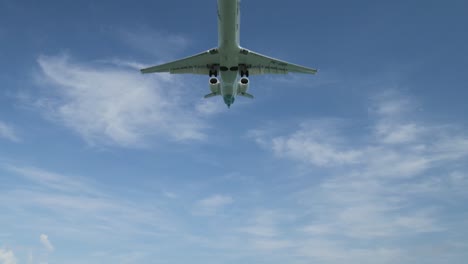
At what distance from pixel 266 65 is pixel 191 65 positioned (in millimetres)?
10059

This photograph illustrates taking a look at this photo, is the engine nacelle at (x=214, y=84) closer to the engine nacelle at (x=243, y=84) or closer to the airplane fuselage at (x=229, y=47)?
the airplane fuselage at (x=229, y=47)

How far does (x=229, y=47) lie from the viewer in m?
52.6

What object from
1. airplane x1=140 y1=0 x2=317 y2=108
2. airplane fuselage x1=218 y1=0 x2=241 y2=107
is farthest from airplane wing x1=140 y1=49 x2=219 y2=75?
airplane fuselage x1=218 y1=0 x2=241 y2=107

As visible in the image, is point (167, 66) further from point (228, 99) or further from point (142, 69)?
point (228, 99)

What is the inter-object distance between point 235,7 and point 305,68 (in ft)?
49.5

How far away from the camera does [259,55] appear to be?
186 feet

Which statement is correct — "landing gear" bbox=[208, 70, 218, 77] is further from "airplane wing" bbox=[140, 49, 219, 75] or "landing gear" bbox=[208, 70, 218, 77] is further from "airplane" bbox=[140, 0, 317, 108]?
"airplane wing" bbox=[140, 49, 219, 75]

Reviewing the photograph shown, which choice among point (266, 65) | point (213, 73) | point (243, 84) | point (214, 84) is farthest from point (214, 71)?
point (266, 65)

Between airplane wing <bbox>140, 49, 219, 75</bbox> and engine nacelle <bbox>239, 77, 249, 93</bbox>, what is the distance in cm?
408

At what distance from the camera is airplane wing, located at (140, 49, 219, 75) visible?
57.5 meters

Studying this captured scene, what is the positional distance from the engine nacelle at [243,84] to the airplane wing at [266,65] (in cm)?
166

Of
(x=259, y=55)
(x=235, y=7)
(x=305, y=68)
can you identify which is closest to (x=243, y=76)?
(x=259, y=55)

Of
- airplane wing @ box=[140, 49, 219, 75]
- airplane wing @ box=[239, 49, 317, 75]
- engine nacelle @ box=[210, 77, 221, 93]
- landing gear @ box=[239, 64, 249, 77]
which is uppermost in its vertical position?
airplane wing @ box=[140, 49, 219, 75]

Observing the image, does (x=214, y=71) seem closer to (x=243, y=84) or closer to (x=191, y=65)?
(x=191, y=65)
